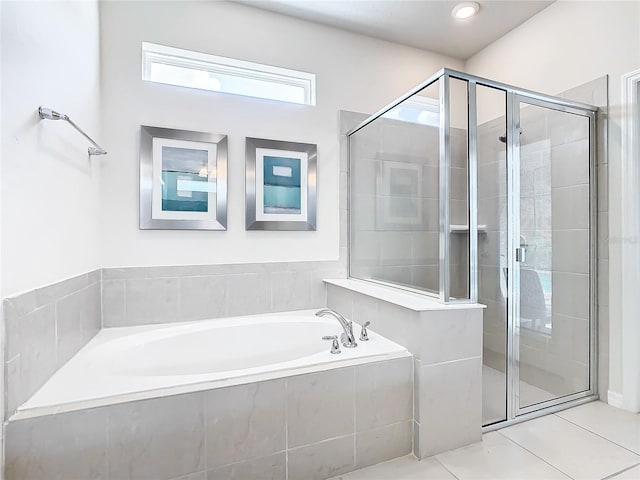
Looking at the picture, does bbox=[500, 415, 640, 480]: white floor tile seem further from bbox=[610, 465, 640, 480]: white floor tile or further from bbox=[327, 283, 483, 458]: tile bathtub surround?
bbox=[327, 283, 483, 458]: tile bathtub surround

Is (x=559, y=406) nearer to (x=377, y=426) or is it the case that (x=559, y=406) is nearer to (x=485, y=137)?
(x=377, y=426)

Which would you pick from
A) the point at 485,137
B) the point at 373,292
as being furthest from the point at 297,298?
the point at 485,137

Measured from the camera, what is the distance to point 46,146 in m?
1.43

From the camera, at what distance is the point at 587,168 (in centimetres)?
222

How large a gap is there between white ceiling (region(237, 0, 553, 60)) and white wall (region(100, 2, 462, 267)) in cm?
9

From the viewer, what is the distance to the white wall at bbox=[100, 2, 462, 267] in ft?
7.17

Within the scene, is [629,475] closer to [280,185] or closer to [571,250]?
[571,250]

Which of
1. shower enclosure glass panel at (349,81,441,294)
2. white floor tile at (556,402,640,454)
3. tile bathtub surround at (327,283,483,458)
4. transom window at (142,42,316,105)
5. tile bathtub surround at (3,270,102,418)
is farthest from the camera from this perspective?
transom window at (142,42,316,105)

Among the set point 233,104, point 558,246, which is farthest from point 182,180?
point 558,246

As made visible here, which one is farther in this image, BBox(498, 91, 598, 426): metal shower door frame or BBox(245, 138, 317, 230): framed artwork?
BBox(245, 138, 317, 230): framed artwork

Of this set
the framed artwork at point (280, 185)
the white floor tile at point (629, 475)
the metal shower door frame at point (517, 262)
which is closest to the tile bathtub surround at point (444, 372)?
the metal shower door frame at point (517, 262)

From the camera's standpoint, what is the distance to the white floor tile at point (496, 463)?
1.51m

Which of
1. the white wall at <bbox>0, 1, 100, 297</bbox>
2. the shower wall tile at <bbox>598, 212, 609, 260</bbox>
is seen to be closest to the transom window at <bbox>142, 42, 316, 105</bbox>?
the white wall at <bbox>0, 1, 100, 297</bbox>

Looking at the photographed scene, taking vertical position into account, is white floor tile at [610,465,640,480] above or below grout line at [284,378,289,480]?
below
